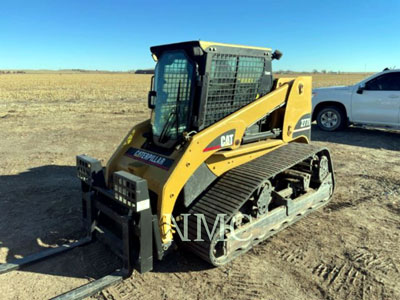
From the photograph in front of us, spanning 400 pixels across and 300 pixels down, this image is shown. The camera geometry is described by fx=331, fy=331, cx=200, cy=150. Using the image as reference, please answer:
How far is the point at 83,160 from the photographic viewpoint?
4.01 metres

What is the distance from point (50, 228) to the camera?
14.6 feet

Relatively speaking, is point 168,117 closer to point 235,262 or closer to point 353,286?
point 235,262

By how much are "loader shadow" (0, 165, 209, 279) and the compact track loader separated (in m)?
0.23

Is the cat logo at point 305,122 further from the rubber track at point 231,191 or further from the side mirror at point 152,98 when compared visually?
the side mirror at point 152,98

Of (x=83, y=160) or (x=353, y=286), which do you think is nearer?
(x=353, y=286)

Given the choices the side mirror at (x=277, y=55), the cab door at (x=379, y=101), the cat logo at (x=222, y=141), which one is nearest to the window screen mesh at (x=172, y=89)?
the cat logo at (x=222, y=141)

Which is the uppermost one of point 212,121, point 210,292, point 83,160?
point 212,121

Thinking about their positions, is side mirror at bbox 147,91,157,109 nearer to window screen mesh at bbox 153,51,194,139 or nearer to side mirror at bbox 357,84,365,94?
window screen mesh at bbox 153,51,194,139

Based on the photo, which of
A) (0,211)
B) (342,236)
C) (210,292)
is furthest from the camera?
(0,211)

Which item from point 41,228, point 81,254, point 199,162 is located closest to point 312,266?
point 199,162

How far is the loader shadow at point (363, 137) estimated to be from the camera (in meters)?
9.14

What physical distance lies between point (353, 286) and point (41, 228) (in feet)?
12.7

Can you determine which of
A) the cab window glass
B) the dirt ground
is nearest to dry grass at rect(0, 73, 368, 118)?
the dirt ground

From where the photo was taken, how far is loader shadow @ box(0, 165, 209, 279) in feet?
12.0
